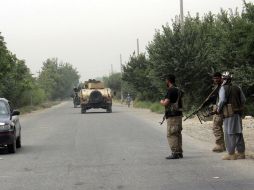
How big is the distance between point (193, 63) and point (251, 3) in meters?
12.1

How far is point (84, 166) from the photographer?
12.3 meters

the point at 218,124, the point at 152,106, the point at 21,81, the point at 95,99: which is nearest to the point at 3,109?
the point at 218,124

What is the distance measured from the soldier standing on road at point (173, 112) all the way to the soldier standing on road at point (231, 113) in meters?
0.97

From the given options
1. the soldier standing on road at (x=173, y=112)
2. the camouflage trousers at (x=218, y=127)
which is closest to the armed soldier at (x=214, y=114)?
the camouflage trousers at (x=218, y=127)

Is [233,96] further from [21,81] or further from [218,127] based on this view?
[21,81]

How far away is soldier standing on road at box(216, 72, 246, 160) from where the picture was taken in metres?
12.6

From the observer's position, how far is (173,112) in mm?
13242

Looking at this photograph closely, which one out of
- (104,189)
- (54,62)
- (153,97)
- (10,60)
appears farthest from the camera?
(54,62)

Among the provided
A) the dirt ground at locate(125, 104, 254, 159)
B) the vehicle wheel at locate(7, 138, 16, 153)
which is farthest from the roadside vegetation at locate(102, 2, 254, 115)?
the vehicle wheel at locate(7, 138, 16, 153)

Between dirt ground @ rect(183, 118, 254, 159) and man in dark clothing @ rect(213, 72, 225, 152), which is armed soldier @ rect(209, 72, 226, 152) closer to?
→ man in dark clothing @ rect(213, 72, 225, 152)

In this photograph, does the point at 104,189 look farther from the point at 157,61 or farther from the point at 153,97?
the point at 153,97

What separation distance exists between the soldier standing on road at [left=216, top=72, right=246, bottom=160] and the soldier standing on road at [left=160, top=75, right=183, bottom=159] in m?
0.97

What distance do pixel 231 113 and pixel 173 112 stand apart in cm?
132

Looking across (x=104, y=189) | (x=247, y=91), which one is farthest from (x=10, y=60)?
(x=104, y=189)
